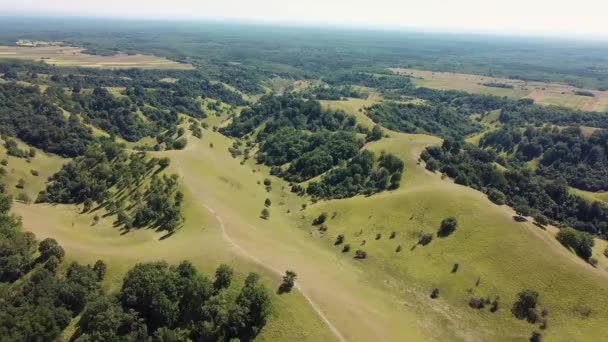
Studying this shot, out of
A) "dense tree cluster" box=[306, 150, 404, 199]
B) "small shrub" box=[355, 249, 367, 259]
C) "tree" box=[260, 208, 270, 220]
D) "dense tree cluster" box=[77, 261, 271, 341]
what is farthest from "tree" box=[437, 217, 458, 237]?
"dense tree cluster" box=[77, 261, 271, 341]

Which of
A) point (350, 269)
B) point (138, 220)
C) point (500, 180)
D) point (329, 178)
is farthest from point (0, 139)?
point (500, 180)

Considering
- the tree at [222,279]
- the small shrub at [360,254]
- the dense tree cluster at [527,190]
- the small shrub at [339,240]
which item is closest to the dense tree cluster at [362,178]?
the dense tree cluster at [527,190]

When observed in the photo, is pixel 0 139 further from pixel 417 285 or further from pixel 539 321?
pixel 539 321

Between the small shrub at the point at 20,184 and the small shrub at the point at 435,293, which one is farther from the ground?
the small shrub at the point at 435,293

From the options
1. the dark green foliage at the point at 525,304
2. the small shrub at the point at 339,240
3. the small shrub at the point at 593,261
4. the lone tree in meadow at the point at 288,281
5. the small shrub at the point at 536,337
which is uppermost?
the lone tree in meadow at the point at 288,281

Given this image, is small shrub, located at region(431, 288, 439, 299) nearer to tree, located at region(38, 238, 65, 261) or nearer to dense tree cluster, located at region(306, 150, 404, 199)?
dense tree cluster, located at region(306, 150, 404, 199)

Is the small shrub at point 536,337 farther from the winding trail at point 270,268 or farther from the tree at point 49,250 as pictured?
the tree at point 49,250

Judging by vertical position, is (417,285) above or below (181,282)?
below
